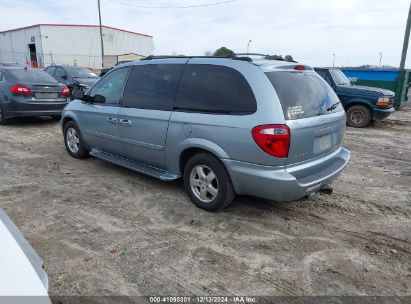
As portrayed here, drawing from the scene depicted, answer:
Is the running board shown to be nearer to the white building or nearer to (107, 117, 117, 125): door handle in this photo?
(107, 117, 117, 125): door handle

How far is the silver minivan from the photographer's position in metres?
3.37

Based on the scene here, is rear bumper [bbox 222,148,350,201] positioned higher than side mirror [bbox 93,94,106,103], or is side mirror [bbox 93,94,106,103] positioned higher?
side mirror [bbox 93,94,106,103]

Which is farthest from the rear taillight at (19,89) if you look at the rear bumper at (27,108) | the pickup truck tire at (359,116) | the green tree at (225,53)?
the pickup truck tire at (359,116)

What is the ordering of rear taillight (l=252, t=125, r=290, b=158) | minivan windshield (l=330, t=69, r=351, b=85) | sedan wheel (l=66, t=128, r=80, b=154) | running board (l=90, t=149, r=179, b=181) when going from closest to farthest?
rear taillight (l=252, t=125, r=290, b=158), running board (l=90, t=149, r=179, b=181), sedan wheel (l=66, t=128, r=80, b=154), minivan windshield (l=330, t=69, r=351, b=85)

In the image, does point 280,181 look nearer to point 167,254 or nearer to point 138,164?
point 167,254

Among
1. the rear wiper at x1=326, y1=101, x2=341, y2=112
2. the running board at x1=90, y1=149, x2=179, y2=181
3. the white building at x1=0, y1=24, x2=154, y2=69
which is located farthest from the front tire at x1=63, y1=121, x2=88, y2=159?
the white building at x1=0, y1=24, x2=154, y2=69

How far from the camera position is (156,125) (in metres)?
4.24

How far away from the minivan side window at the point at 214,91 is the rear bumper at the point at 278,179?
1.99 feet

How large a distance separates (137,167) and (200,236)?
1667 mm

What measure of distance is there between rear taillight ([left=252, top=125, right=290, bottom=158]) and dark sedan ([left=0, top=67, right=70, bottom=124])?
7.21 metres

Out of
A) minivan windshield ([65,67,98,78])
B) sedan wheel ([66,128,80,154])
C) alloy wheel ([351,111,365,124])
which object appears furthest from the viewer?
minivan windshield ([65,67,98,78])

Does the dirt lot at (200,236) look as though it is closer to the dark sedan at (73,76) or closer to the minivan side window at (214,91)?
the minivan side window at (214,91)

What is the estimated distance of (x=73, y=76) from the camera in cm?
1296

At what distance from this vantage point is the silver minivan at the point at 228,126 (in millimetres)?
3365
